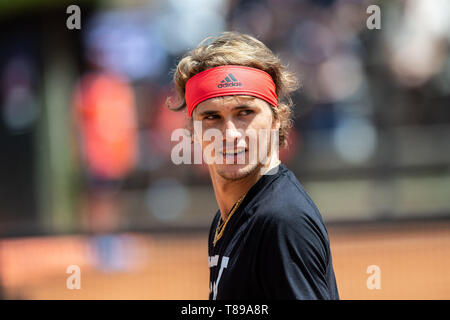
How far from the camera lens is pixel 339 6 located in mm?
10156

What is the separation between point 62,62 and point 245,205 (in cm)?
1043

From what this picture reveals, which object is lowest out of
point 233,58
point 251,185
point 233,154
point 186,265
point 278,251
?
point 186,265

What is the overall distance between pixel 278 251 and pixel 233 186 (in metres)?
0.59

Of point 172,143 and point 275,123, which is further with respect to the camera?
point 172,143

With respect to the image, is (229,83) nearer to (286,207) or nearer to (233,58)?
(233,58)

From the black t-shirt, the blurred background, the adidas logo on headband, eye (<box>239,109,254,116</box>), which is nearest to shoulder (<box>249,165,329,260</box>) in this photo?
the black t-shirt

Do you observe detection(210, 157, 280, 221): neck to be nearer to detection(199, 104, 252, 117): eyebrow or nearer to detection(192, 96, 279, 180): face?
detection(192, 96, 279, 180): face

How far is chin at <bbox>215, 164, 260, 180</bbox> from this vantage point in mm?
2299

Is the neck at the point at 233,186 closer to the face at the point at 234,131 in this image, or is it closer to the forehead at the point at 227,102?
the face at the point at 234,131

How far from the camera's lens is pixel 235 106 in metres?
2.33

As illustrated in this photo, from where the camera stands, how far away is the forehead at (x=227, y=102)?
2.32 metres

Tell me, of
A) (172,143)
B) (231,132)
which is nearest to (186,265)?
(172,143)

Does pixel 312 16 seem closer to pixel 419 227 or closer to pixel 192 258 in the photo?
pixel 419 227

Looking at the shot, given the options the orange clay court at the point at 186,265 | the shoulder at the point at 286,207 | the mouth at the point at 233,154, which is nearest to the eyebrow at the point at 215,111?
the mouth at the point at 233,154
